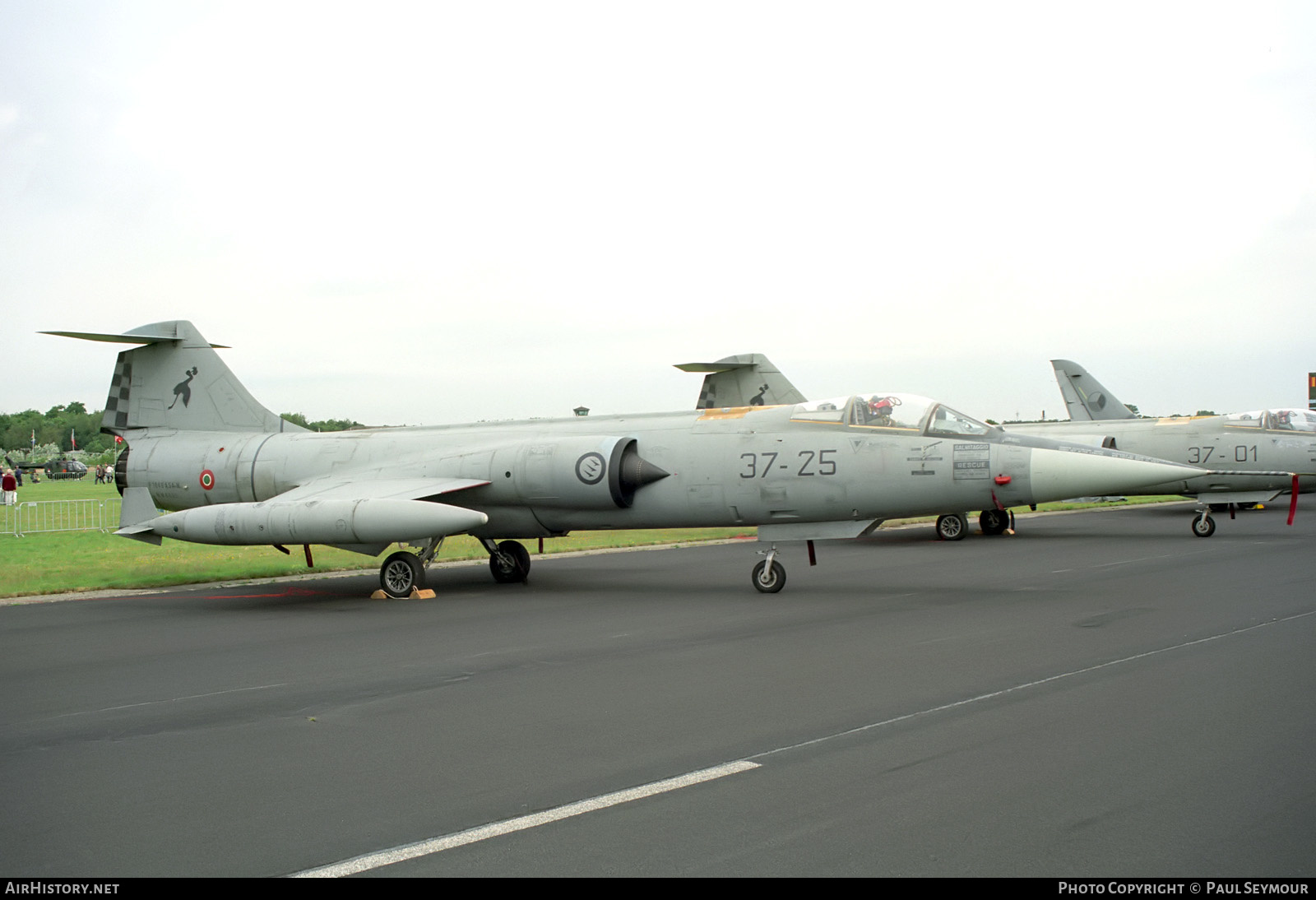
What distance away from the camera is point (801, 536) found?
481 inches

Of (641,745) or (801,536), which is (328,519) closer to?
(801,536)

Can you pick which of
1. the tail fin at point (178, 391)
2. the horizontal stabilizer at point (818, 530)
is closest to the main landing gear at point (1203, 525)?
the horizontal stabilizer at point (818, 530)

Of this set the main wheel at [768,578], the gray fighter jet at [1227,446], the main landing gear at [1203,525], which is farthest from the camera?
the gray fighter jet at [1227,446]

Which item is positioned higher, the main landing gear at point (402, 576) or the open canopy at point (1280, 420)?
the open canopy at point (1280, 420)

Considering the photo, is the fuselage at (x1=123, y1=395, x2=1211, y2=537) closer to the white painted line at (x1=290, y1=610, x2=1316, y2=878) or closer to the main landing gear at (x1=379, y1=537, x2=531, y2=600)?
the main landing gear at (x1=379, y1=537, x2=531, y2=600)

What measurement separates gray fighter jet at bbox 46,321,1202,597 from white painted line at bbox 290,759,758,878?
7.38 metres

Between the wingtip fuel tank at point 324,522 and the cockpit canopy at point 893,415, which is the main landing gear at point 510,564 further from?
the cockpit canopy at point 893,415

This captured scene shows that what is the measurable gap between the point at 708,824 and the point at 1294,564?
1357 cm

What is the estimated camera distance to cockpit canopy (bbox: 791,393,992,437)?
11922mm

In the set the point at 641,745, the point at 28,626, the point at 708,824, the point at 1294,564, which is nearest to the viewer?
the point at 708,824

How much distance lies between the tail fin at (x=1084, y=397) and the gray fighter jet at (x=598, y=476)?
25509mm

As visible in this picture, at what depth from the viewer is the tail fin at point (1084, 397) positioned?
35062 mm
